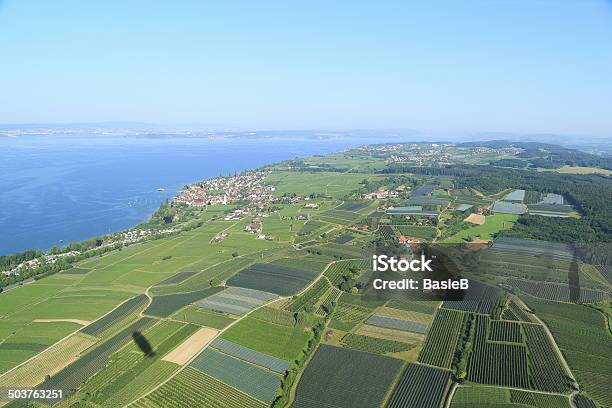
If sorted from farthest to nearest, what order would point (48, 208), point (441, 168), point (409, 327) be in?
1. point (441, 168)
2. point (48, 208)
3. point (409, 327)

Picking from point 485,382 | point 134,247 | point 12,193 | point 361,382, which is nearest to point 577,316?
point 485,382

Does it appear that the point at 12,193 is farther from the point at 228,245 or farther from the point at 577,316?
the point at 577,316

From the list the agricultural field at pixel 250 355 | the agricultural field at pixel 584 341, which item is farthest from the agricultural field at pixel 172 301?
the agricultural field at pixel 584 341

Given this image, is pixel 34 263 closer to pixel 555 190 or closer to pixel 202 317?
pixel 202 317

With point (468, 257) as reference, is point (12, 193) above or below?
below

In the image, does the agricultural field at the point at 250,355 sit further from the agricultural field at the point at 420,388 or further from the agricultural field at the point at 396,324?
the agricultural field at the point at 396,324

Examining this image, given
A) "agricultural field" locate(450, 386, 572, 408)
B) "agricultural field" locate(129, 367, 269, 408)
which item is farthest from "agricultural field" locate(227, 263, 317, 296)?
"agricultural field" locate(450, 386, 572, 408)

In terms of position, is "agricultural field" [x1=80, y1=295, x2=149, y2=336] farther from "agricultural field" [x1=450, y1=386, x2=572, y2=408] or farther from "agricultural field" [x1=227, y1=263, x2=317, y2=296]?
"agricultural field" [x1=450, y1=386, x2=572, y2=408]

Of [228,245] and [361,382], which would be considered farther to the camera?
[228,245]
